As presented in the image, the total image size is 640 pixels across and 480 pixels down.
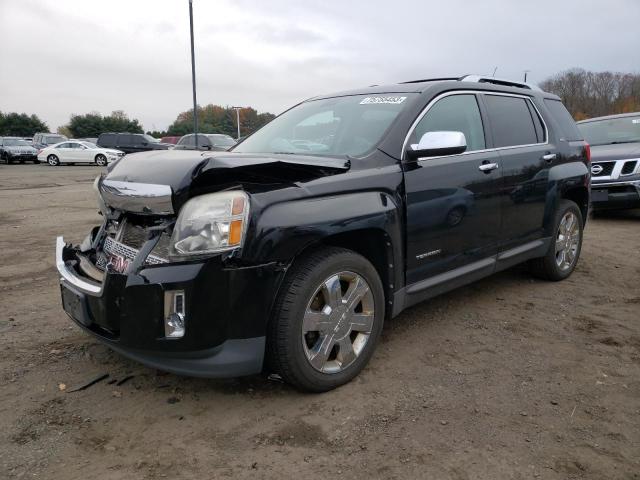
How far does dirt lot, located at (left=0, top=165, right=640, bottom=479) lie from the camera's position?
2242 mm

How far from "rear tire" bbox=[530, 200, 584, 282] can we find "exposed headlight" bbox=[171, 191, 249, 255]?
3.31 m

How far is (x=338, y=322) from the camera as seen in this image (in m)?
2.83

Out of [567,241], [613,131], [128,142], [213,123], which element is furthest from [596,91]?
[567,241]

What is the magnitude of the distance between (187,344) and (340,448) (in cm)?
84

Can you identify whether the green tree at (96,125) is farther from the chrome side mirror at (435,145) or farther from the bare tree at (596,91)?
the chrome side mirror at (435,145)

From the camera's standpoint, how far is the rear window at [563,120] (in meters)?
4.88

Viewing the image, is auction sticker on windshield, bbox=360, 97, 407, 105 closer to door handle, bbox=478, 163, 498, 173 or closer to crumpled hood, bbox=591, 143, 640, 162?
door handle, bbox=478, 163, 498, 173

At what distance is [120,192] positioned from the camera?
9.01 ft

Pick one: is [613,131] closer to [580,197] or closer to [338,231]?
[580,197]

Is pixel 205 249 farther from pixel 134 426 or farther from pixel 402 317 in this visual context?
pixel 402 317

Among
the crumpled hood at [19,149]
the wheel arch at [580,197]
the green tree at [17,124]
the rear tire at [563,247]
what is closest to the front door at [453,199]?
the rear tire at [563,247]

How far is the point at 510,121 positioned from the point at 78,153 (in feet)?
96.5

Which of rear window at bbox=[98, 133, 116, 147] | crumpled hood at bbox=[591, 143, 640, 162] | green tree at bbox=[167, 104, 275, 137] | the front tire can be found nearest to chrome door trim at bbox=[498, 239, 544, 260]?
the front tire

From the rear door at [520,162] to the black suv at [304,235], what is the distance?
25 mm
